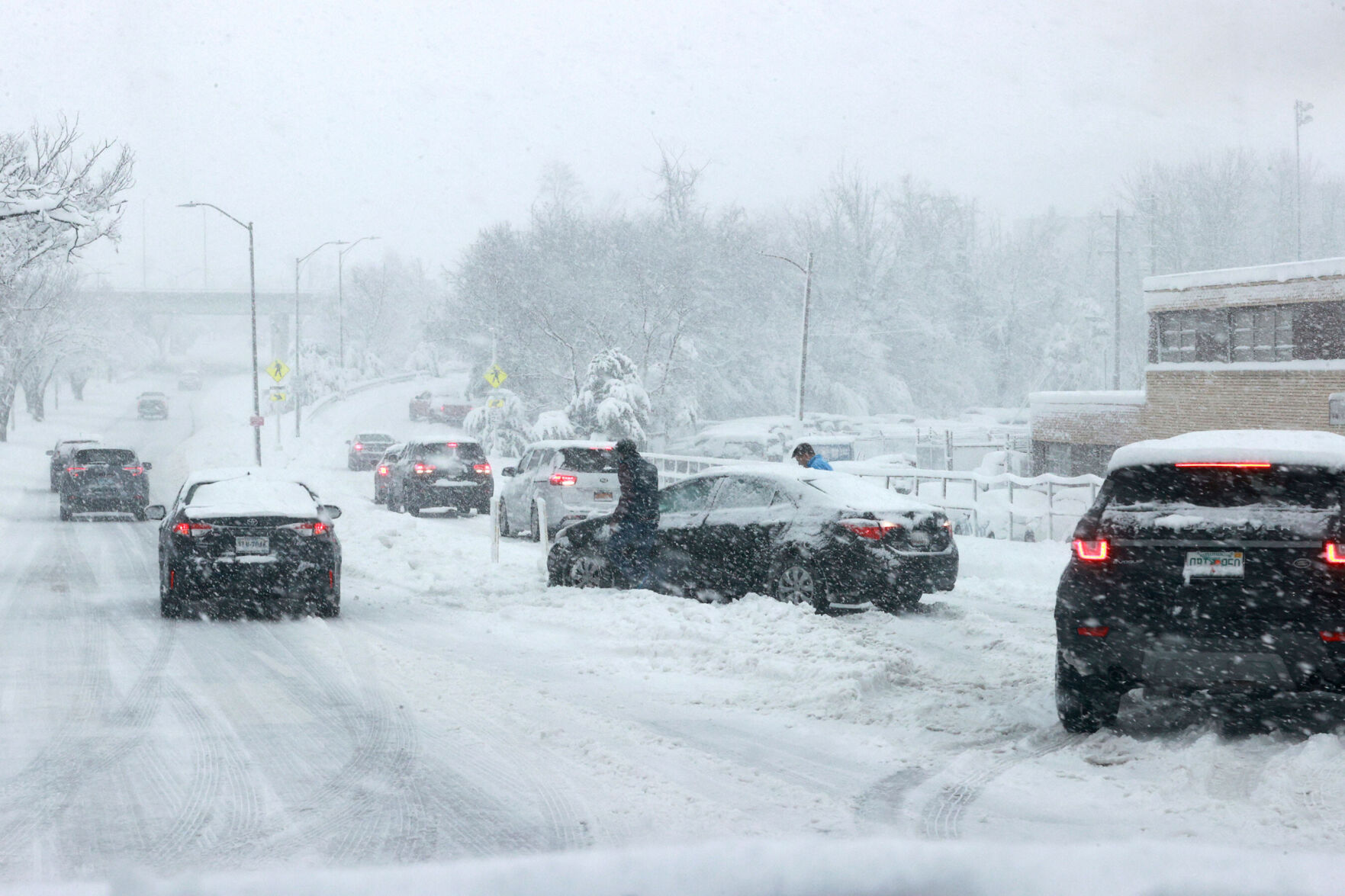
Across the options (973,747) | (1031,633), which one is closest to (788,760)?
(973,747)

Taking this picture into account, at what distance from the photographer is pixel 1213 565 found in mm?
6281

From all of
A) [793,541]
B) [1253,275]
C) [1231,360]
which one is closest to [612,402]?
[1231,360]

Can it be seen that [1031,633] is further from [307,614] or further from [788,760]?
[307,614]

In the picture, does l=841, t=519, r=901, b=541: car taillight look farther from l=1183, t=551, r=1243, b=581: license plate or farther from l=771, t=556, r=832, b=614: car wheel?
l=1183, t=551, r=1243, b=581: license plate

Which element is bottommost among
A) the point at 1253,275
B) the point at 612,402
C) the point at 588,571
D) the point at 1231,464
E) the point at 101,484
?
the point at 588,571

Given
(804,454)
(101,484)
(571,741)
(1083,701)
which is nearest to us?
(1083,701)

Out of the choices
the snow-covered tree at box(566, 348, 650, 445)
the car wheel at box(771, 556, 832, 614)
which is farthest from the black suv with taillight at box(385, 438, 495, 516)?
the snow-covered tree at box(566, 348, 650, 445)

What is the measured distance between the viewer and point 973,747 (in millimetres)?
6793

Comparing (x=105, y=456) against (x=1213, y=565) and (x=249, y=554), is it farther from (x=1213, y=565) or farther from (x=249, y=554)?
(x=1213, y=565)

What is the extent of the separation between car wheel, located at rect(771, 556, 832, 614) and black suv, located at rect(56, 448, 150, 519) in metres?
19.0

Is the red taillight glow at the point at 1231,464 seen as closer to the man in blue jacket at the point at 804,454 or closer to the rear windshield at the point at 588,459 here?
the man in blue jacket at the point at 804,454

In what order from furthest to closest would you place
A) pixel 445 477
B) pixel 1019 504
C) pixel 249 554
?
pixel 445 477 < pixel 1019 504 < pixel 249 554

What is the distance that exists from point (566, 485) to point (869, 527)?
8.73 meters

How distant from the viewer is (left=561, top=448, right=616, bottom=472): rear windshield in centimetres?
1944
